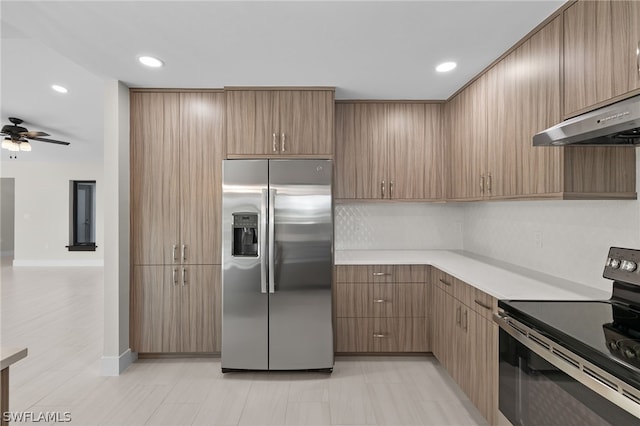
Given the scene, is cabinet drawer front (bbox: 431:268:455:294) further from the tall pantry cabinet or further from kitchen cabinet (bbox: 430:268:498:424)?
the tall pantry cabinet

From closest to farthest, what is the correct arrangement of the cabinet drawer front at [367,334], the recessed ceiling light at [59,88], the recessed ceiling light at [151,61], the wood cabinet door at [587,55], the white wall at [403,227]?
the wood cabinet door at [587,55], the recessed ceiling light at [151,61], the cabinet drawer front at [367,334], the white wall at [403,227], the recessed ceiling light at [59,88]

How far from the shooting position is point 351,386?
2.73 m

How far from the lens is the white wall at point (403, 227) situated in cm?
379

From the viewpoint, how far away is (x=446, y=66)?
8.69 ft

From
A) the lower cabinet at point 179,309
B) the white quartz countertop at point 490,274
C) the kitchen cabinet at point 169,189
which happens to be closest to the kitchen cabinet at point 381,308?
the white quartz countertop at point 490,274

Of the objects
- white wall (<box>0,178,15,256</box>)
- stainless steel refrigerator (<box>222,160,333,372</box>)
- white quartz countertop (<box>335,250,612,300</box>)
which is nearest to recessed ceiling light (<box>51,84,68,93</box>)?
stainless steel refrigerator (<box>222,160,333,372</box>)

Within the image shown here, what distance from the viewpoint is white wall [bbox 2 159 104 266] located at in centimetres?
823

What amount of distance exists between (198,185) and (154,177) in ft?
1.31

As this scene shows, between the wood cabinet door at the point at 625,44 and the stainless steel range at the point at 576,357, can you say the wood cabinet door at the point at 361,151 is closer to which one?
the stainless steel range at the point at 576,357

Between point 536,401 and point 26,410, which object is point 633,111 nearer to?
point 536,401

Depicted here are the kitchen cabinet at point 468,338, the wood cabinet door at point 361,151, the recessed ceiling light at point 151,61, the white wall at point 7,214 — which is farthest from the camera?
the white wall at point 7,214

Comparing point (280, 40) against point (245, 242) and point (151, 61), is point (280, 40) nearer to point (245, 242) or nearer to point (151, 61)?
point (151, 61)

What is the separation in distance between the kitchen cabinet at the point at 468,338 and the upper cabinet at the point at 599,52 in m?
1.14

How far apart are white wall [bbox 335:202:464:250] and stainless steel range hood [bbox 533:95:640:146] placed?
2.03 m
